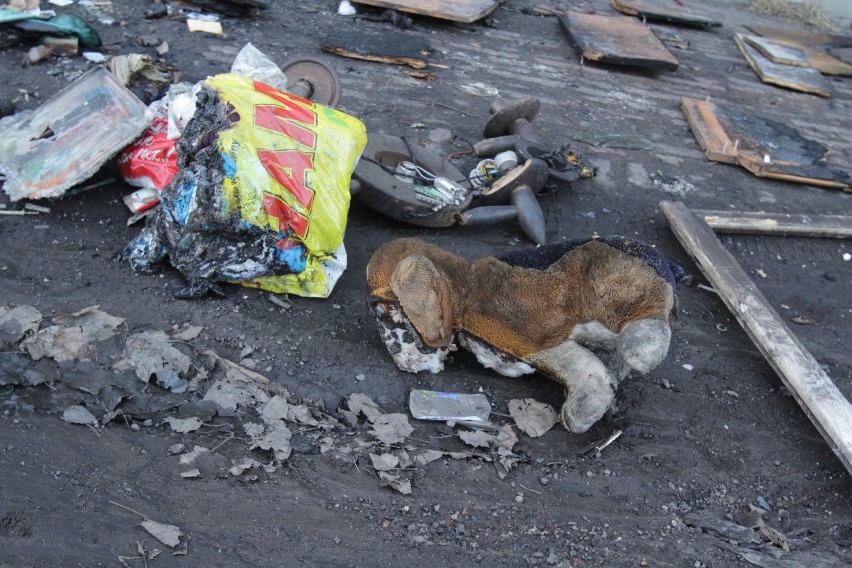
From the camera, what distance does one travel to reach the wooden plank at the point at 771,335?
3893 mm

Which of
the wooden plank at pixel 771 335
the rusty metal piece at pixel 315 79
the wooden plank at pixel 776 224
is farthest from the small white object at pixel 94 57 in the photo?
the wooden plank at pixel 776 224

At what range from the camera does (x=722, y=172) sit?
21.6 ft

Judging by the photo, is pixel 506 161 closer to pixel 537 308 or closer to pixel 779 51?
pixel 537 308

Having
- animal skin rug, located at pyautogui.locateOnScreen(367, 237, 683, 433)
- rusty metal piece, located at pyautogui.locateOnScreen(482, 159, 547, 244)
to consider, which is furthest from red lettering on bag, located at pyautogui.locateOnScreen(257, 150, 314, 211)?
rusty metal piece, located at pyautogui.locateOnScreen(482, 159, 547, 244)

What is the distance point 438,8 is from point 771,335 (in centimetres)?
529

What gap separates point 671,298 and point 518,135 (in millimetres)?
2669

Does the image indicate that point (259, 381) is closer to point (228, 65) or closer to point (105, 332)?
point (105, 332)

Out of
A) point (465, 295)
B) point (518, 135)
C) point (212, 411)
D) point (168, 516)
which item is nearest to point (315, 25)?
point (518, 135)

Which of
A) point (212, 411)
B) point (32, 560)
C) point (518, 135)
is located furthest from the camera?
point (518, 135)

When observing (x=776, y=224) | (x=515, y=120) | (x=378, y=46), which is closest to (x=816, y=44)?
(x=776, y=224)

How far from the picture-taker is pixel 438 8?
26.5 feet

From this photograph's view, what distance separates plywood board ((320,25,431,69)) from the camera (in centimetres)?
722

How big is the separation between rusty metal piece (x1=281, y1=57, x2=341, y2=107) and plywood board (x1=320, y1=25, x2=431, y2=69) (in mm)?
1358

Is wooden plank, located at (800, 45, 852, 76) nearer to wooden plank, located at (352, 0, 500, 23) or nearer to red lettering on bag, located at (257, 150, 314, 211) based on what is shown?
wooden plank, located at (352, 0, 500, 23)
